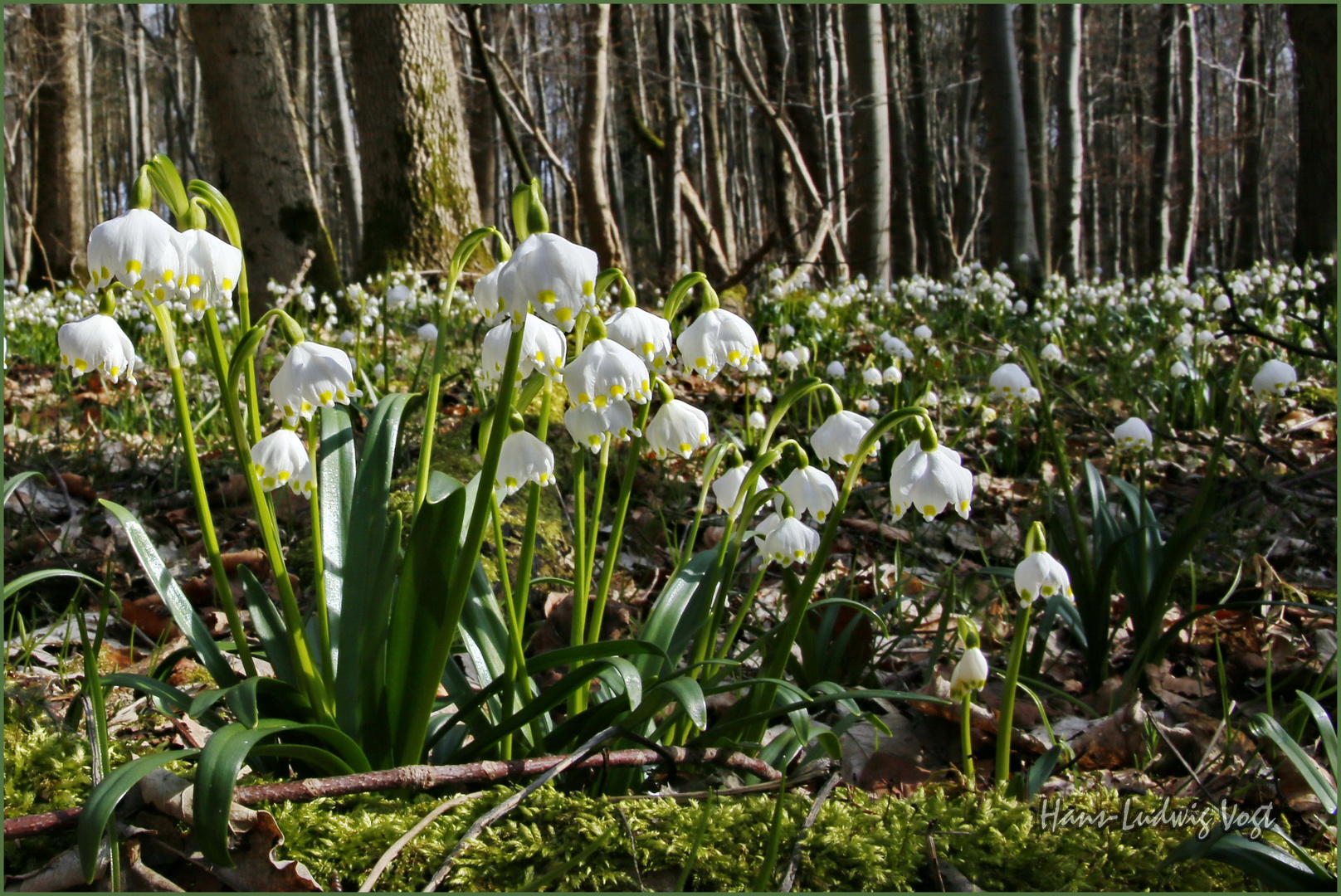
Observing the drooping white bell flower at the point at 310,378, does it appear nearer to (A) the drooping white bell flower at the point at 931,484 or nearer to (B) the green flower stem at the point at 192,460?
(B) the green flower stem at the point at 192,460

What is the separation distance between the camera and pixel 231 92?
6.22 m

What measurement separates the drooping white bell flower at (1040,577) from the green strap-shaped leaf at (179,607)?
1.37m

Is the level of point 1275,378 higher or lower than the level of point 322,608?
higher

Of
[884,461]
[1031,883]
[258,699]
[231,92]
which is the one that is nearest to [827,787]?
[1031,883]

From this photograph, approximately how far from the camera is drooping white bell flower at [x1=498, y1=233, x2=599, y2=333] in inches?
45.6

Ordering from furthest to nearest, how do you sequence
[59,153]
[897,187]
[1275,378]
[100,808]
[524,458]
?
[897,187] → [59,153] → [1275,378] → [524,458] → [100,808]

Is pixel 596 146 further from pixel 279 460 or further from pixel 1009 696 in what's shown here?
pixel 1009 696

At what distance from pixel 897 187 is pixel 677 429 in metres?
14.6

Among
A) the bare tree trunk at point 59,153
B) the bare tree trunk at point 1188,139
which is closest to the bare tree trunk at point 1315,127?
the bare tree trunk at point 1188,139

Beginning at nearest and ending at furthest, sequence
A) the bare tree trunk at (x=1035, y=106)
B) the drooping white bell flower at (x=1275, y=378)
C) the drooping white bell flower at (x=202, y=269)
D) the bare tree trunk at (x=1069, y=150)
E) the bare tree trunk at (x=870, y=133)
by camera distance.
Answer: the drooping white bell flower at (x=202, y=269) < the drooping white bell flower at (x=1275, y=378) < the bare tree trunk at (x=870, y=133) < the bare tree trunk at (x=1069, y=150) < the bare tree trunk at (x=1035, y=106)

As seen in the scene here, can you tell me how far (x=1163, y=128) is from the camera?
15297mm

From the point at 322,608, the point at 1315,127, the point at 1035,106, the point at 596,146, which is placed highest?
the point at 1035,106

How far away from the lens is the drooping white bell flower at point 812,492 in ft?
5.27

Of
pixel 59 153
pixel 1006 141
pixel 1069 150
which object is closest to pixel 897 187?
pixel 1069 150
